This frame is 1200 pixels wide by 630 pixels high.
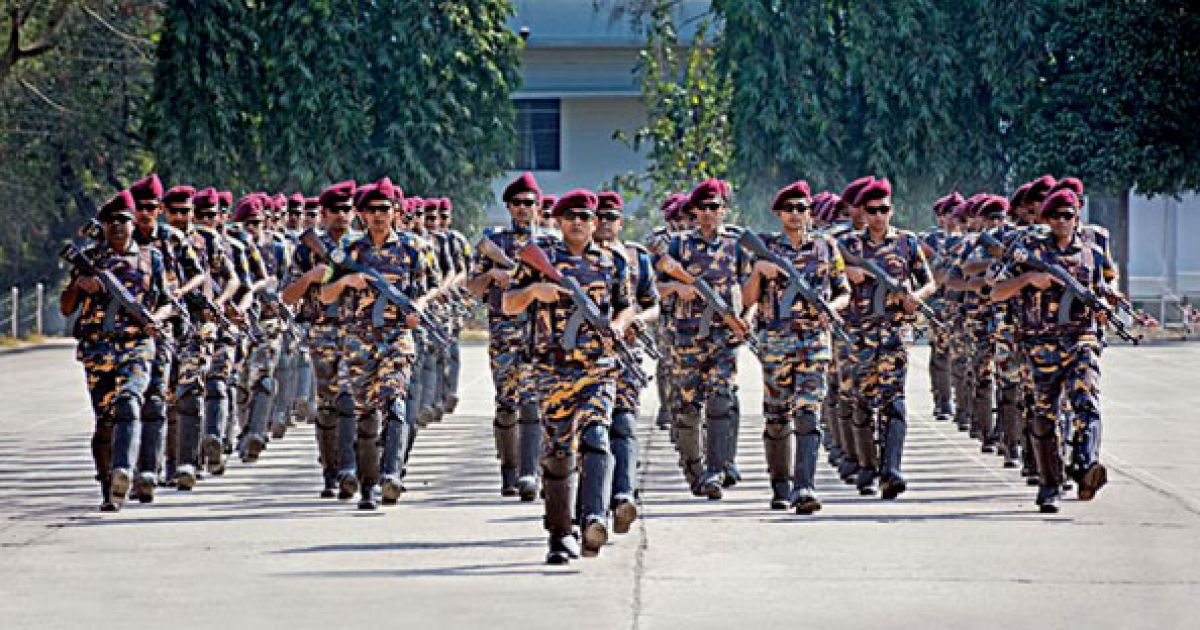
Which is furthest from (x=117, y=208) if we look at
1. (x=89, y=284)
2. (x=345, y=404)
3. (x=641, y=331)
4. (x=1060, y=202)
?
(x=1060, y=202)

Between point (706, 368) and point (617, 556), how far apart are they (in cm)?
340

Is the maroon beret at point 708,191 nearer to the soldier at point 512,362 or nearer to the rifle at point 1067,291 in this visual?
the soldier at point 512,362

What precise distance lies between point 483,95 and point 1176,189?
12475 millimetres

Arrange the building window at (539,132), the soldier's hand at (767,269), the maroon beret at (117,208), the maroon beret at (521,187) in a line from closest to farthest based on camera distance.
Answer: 1. the soldier's hand at (767,269)
2. the maroon beret at (117,208)
3. the maroon beret at (521,187)
4. the building window at (539,132)

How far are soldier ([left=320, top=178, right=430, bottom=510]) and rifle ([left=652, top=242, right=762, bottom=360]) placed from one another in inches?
63.6

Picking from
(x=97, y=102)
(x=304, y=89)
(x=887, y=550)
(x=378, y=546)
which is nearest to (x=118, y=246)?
(x=378, y=546)

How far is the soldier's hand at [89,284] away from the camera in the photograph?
47.7ft

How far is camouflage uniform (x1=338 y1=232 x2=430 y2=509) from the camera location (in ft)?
48.8

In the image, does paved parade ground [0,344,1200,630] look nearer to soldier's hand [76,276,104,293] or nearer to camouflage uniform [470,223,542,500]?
camouflage uniform [470,223,542,500]

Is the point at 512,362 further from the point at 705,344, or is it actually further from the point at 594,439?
the point at 594,439

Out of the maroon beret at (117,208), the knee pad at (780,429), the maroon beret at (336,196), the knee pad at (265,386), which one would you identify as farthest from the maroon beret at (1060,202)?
the knee pad at (265,386)

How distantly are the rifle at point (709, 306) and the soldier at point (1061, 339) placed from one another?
5.18 feet

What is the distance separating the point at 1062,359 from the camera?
48.3 feet

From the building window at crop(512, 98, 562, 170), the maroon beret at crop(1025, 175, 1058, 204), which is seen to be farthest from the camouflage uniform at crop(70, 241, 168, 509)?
the building window at crop(512, 98, 562, 170)
